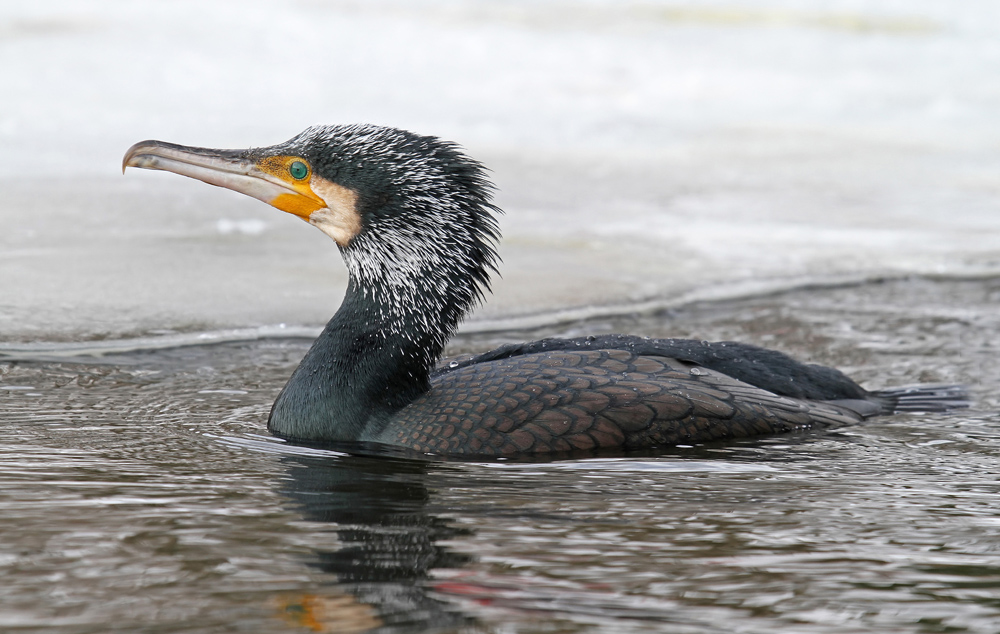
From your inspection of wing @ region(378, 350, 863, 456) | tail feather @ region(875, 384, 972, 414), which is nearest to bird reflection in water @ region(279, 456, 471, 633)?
wing @ region(378, 350, 863, 456)

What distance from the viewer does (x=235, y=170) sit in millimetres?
4551

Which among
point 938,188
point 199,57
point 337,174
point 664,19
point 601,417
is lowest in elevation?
point 601,417

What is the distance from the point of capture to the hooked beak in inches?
176

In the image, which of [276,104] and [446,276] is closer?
[446,276]

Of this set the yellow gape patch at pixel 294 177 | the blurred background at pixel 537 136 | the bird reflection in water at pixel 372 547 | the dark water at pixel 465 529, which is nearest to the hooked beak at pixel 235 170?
the yellow gape patch at pixel 294 177

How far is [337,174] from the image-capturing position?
4516 mm

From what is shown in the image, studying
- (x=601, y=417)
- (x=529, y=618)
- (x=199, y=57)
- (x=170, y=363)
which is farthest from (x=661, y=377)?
(x=199, y=57)

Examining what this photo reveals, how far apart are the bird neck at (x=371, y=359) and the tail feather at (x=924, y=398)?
1.78 meters

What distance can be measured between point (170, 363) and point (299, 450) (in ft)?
4.66

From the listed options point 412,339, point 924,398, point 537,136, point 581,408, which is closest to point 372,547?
point 581,408

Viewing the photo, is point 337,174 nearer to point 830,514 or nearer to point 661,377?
point 661,377

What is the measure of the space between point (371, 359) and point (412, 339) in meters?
0.16

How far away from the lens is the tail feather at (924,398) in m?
5.06

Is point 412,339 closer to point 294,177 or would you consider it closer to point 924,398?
point 294,177
